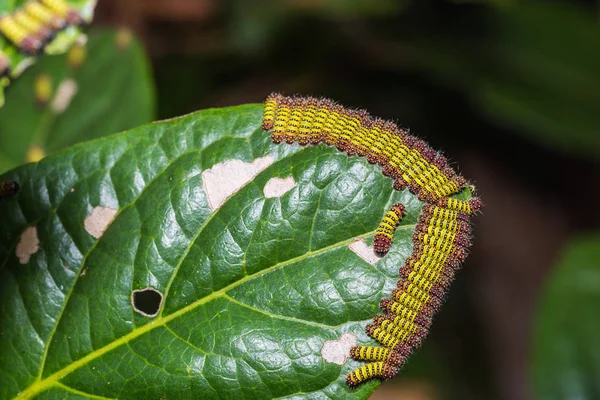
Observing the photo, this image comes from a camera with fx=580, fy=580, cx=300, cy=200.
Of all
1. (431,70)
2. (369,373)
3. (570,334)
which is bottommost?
(570,334)

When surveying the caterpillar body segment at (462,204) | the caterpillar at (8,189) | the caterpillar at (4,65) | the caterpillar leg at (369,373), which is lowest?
the caterpillar leg at (369,373)

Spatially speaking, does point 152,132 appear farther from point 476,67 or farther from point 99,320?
point 476,67

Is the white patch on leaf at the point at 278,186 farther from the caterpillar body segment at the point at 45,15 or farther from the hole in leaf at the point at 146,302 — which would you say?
the caterpillar body segment at the point at 45,15

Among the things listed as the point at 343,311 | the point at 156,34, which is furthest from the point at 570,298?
the point at 156,34

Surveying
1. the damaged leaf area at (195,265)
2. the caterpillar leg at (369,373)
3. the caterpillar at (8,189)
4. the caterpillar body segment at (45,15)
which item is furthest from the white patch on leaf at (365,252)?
the caterpillar body segment at (45,15)

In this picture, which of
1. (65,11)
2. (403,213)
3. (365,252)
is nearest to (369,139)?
(403,213)

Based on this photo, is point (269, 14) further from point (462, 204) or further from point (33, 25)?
point (462, 204)
